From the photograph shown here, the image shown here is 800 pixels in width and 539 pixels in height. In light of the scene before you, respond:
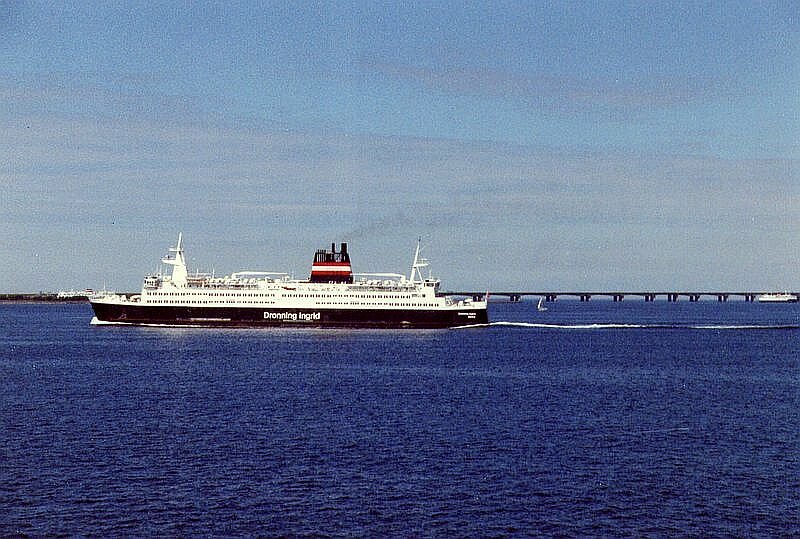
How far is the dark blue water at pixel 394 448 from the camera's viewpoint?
2294 centimetres

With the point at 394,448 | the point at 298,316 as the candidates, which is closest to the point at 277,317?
the point at 298,316

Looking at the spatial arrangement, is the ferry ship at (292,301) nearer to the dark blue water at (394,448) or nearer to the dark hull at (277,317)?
the dark hull at (277,317)

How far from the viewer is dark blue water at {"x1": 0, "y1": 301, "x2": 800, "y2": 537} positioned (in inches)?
903

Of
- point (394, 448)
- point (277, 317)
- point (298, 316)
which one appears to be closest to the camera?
point (394, 448)

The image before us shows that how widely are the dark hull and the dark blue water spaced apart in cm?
3533

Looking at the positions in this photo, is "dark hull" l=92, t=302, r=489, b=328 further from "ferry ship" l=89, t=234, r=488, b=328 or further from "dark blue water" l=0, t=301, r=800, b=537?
"dark blue water" l=0, t=301, r=800, b=537

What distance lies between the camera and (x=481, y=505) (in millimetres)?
24141

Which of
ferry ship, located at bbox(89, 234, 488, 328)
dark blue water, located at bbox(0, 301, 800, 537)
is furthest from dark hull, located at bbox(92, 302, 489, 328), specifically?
dark blue water, located at bbox(0, 301, 800, 537)

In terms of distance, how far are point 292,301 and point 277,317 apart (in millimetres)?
2480

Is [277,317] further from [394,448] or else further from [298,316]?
[394,448]

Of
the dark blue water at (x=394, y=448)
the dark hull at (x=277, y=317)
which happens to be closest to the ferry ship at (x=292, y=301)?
the dark hull at (x=277, y=317)

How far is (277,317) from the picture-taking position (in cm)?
9919

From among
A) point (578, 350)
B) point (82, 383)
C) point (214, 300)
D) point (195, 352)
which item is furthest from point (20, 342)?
point (578, 350)

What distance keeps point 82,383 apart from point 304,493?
27.7m
